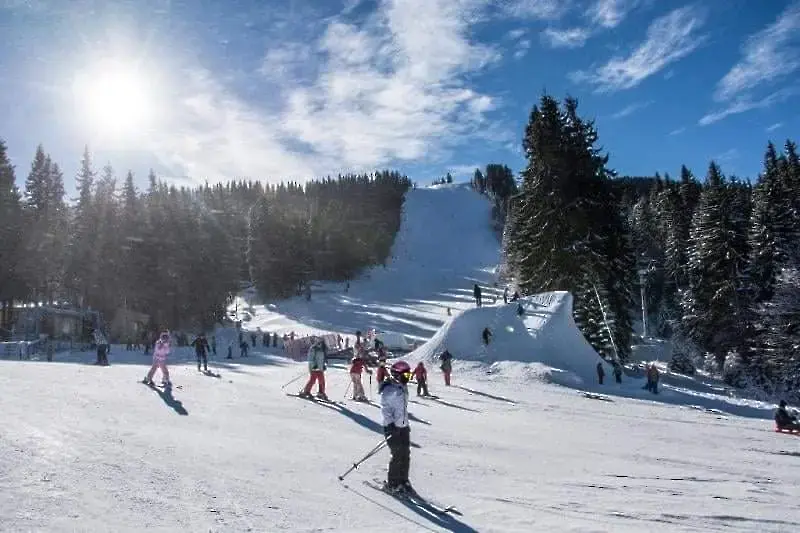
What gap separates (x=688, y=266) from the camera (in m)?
49.5

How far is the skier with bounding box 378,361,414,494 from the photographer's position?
8.00 metres

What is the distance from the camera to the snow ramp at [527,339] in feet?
93.3

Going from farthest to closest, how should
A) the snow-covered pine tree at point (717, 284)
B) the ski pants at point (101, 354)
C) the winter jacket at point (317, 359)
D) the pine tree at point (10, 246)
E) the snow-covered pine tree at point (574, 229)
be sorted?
the pine tree at point (10, 246)
the snow-covered pine tree at point (717, 284)
the snow-covered pine tree at point (574, 229)
the ski pants at point (101, 354)
the winter jacket at point (317, 359)

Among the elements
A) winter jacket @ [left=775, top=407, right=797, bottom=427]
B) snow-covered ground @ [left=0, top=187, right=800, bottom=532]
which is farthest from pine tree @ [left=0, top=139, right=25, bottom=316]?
winter jacket @ [left=775, top=407, right=797, bottom=427]

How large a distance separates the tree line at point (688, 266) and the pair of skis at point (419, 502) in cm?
2673

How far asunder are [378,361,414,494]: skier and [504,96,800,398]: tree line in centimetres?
2635

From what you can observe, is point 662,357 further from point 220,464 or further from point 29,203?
point 29,203

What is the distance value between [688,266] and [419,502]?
158ft

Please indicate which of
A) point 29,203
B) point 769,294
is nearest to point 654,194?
point 769,294

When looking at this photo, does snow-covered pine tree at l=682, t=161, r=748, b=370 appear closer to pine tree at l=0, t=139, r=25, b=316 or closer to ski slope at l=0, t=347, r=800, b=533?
ski slope at l=0, t=347, r=800, b=533

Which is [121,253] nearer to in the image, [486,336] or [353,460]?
[486,336]

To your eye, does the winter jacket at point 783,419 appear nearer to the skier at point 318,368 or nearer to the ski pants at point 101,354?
the skier at point 318,368

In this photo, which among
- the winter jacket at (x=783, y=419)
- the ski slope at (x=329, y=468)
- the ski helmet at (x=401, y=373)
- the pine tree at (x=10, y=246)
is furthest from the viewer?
the pine tree at (x=10, y=246)

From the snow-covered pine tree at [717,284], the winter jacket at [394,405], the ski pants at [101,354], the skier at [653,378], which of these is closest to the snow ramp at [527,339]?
the skier at [653,378]
